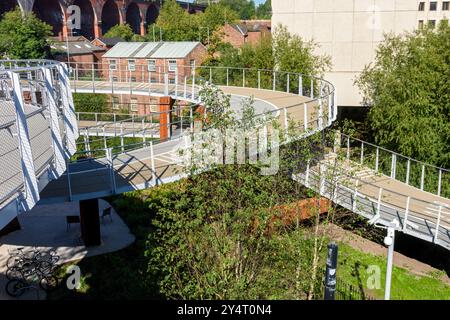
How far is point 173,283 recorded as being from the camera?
8.16 meters

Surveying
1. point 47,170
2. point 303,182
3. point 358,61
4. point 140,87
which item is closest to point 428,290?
point 303,182

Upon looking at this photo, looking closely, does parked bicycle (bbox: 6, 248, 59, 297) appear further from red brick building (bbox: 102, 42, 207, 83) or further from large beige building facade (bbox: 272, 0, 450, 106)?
red brick building (bbox: 102, 42, 207, 83)

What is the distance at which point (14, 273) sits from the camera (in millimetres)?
12008

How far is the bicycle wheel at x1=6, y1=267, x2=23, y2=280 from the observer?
38.9 feet

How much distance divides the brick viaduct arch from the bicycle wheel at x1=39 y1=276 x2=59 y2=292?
5483cm

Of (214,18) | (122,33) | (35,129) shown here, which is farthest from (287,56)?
(122,33)

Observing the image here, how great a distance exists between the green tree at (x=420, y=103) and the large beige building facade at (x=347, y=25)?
415 centimetres

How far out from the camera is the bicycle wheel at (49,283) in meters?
11.8

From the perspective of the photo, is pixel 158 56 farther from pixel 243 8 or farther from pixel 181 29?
pixel 243 8

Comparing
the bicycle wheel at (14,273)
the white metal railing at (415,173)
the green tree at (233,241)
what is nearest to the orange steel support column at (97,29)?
the white metal railing at (415,173)

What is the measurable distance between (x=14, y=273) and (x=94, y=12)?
68.3 meters

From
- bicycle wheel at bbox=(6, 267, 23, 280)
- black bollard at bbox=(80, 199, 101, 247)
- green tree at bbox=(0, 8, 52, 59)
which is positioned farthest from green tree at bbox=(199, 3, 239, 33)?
bicycle wheel at bbox=(6, 267, 23, 280)

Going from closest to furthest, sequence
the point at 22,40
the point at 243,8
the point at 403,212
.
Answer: the point at 403,212 → the point at 22,40 → the point at 243,8
